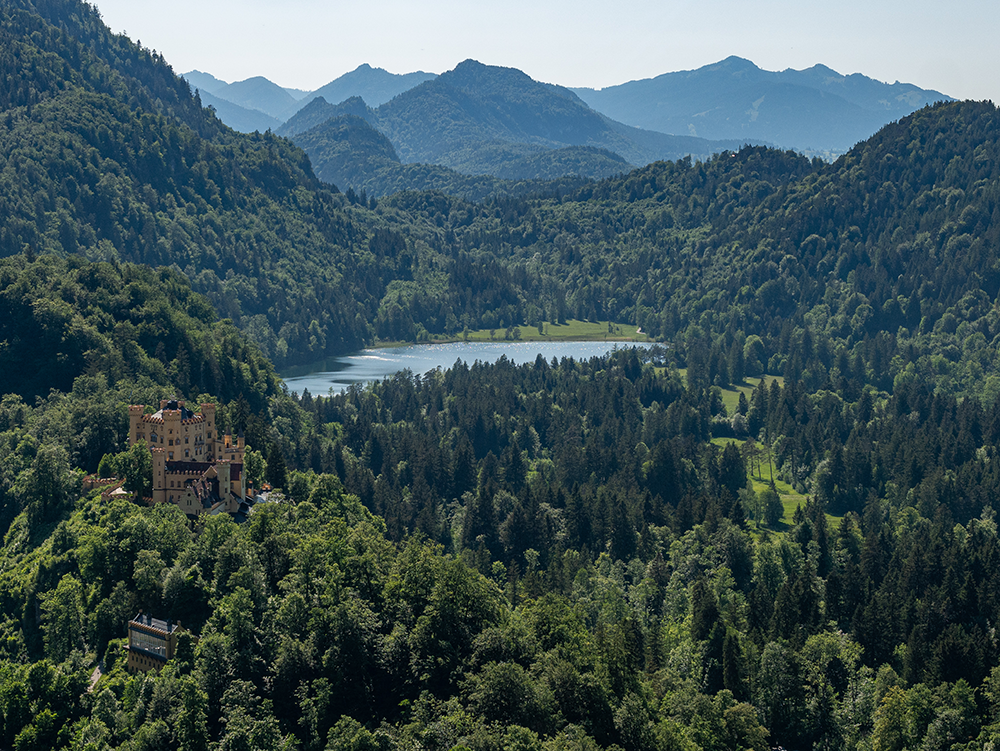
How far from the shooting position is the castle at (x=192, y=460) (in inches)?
4481

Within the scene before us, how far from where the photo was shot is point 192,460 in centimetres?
11900

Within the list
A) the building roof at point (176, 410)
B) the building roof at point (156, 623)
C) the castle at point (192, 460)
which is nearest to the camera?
the building roof at point (156, 623)

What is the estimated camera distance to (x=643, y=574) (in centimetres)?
14350

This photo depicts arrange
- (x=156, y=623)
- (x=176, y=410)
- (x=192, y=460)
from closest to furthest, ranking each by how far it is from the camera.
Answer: (x=156, y=623) → (x=192, y=460) → (x=176, y=410)

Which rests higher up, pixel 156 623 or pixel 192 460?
pixel 192 460

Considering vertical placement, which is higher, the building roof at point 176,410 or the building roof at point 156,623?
the building roof at point 176,410

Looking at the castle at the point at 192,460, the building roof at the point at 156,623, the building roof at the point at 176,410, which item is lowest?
the building roof at the point at 156,623

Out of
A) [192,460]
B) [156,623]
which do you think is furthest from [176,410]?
[156,623]

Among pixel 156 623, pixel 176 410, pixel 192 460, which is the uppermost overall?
pixel 176 410

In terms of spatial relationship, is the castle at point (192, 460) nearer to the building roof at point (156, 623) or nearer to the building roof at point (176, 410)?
the building roof at point (176, 410)

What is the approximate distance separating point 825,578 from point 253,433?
7175 cm

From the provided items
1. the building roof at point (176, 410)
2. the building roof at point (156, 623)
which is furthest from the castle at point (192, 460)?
the building roof at point (156, 623)

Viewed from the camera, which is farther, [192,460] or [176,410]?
[176,410]

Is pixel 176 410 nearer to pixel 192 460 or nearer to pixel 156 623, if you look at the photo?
pixel 192 460
